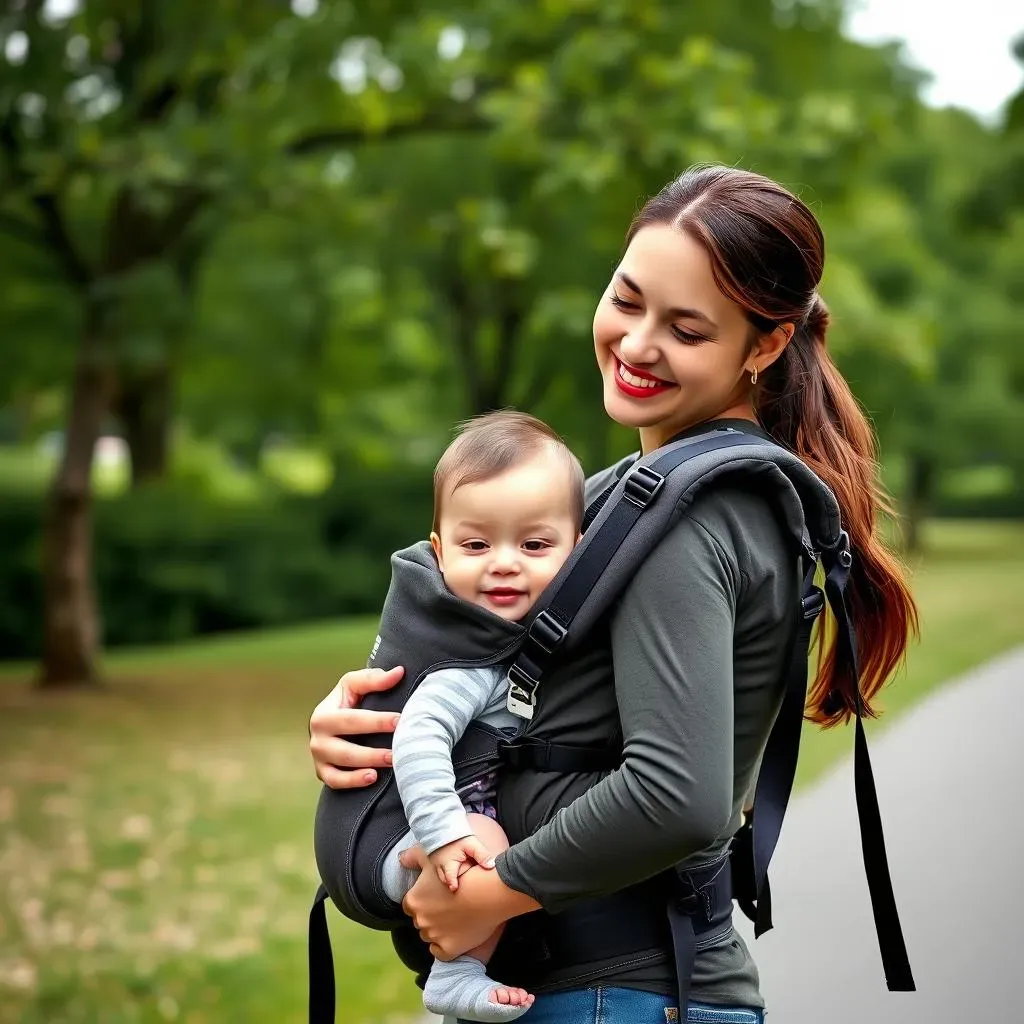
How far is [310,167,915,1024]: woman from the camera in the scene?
1874 millimetres

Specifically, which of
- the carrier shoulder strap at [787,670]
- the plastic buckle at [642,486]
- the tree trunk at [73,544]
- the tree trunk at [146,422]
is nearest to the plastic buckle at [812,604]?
the carrier shoulder strap at [787,670]

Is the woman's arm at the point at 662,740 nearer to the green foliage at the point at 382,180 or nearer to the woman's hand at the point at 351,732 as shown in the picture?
the woman's hand at the point at 351,732

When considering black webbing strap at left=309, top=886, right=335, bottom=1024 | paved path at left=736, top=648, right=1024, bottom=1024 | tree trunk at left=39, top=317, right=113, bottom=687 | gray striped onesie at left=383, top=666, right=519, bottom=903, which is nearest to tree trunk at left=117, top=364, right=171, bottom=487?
tree trunk at left=39, top=317, right=113, bottom=687

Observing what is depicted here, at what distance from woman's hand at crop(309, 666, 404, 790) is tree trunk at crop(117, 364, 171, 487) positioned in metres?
17.3

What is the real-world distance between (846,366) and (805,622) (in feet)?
61.4

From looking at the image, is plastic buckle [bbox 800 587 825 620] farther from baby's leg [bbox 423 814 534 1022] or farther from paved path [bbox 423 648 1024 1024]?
paved path [bbox 423 648 1024 1024]

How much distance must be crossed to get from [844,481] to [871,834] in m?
0.56

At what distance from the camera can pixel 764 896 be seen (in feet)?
7.47

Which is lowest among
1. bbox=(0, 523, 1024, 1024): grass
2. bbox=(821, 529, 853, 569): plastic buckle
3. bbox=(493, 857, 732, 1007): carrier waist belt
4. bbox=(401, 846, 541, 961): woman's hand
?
bbox=(0, 523, 1024, 1024): grass

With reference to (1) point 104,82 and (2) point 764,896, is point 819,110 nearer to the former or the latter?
(1) point 104,82

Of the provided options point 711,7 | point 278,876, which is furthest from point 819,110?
point 278,876

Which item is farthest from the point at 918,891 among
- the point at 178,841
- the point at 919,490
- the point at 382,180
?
the point at 919,490

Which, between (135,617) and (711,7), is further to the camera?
(135,617)

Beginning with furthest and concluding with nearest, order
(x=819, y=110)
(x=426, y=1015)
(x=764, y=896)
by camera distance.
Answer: (x=819, y=110) → (x=426, y=1015) → (x=764, y=896)
